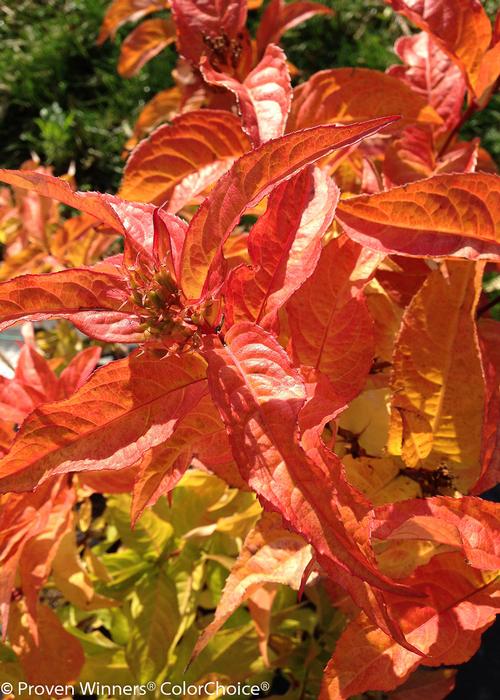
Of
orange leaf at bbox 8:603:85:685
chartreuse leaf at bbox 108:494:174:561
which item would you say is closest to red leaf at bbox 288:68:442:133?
chartreuse leaf at bbox 108:494:174:561

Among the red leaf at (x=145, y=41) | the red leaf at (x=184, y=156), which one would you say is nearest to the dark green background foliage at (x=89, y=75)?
the red leaf at (x=145, y=41)

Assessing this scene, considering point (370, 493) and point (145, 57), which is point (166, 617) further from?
point (145, 57)

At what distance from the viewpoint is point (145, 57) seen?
1.27m

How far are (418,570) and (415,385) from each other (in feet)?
0.67

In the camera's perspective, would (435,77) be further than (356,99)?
Yes

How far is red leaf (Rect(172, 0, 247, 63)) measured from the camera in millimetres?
932

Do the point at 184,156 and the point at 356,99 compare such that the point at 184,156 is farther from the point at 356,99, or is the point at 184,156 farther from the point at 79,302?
the point at 79,302

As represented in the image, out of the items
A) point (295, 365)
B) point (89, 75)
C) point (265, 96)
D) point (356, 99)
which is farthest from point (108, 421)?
point (89, 75)

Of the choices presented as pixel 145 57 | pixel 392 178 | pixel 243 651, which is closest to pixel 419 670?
pixel 243 651

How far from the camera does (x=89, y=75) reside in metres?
3.00

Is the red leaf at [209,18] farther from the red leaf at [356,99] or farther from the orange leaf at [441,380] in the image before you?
the orange leaf at [441,380]

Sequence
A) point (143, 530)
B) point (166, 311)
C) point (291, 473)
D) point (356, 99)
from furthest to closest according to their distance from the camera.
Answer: point (143, 530), point (356, 99), point (166, 311), point (291, 473)

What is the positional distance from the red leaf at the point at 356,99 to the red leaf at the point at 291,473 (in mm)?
433

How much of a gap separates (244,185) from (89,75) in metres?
2.82
